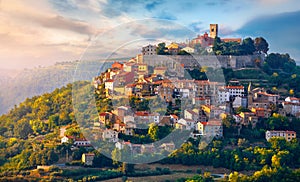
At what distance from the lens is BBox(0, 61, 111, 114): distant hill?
63.0ft

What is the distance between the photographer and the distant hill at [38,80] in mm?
19188

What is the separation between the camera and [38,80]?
80.9ft

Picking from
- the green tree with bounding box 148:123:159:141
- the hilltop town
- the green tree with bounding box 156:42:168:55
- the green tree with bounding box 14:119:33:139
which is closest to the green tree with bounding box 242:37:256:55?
the hilltop town

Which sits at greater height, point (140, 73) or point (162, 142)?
point (140, 73)

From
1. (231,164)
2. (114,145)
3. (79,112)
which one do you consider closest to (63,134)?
(79,112)

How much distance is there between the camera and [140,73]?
1791 cm

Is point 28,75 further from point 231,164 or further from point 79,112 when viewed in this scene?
point 231,164

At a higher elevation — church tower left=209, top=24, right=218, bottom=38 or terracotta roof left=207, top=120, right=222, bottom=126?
church tower left=209, top=24, right=218, bottom=38

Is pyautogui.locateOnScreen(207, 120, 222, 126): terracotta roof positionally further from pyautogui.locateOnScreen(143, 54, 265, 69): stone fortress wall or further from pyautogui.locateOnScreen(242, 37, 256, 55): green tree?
pyautogui.locateOnScreen(242, 37, 256, 55): green tree

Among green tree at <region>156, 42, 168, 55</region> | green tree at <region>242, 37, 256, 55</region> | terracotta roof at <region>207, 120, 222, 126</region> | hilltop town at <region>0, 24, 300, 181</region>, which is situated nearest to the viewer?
hilltop town at <region>0, 24, 300, 181</region>

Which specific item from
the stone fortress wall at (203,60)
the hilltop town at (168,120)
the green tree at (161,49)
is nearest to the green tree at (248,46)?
the hilltop town at (168,120)

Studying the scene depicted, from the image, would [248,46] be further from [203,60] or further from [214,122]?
[214,122]

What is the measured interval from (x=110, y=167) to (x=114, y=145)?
862 mm

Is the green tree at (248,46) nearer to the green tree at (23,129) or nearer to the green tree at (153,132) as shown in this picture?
the green tree at (153,132)
